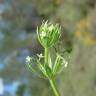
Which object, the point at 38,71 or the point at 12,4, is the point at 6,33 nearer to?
the point at 12,4

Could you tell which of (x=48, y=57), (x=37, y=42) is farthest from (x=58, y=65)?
(x=37, y=42)

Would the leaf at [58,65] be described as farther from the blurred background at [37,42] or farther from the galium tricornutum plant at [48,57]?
the blurred background at [37,42]

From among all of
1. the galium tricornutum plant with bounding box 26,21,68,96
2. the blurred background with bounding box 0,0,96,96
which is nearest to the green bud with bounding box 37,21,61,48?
the galium tricornutum plant with bounding box 26,21,68,96

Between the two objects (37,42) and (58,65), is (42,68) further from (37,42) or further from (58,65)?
(37,42)

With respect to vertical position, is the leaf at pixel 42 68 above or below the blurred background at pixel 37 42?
below

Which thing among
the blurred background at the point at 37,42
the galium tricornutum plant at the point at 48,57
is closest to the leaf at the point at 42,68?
the galium tricornutum plant at the point at 48,57

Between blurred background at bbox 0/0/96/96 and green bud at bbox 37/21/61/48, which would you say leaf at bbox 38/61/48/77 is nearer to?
green bud at bbox 37/21/61/48

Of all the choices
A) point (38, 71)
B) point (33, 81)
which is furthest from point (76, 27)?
point (38, 71)

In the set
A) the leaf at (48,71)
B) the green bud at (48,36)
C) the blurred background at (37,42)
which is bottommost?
the leaf at (48,71)

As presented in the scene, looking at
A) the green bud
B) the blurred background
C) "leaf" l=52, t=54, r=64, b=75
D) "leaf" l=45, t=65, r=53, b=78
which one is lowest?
"leaf" l=45, t=65, r=53, b=78
